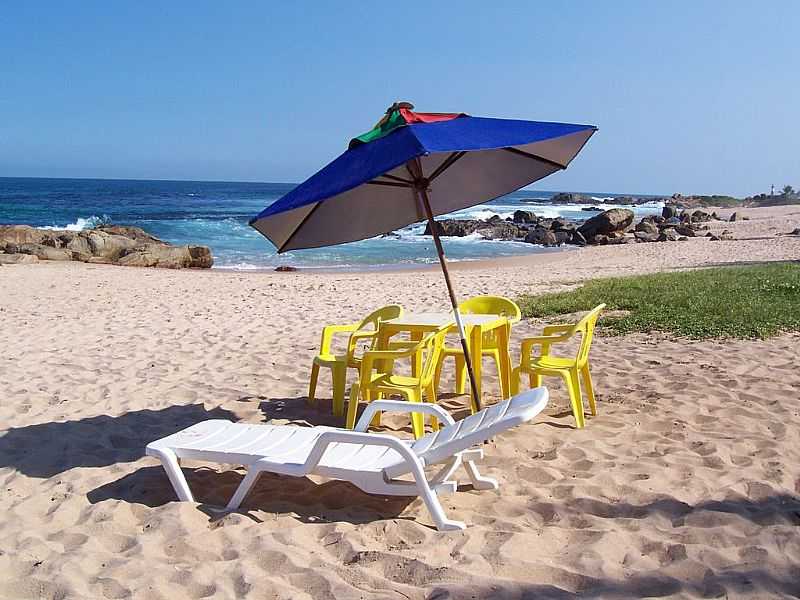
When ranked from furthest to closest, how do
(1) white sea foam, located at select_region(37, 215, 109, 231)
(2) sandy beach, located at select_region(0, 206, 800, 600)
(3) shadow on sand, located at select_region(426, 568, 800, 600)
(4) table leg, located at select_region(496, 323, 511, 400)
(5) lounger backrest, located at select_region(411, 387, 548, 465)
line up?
1. (1) white sea foam, located at select_region(37, 215, 109, 231)
2. (4) table leg, located at select_region(496, 323, 511, 400)
3. (5) lounger backrest, located at select_region(411, 387, 548, 465)
4. (2) sandy beach, located at select_region(0, 206, 800, 600)
5. (3) shadow on sand, located at select_region(426, 568, 800, 600)

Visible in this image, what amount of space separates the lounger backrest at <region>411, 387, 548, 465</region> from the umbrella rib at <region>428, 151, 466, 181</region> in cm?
206

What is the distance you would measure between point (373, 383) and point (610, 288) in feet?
23.8

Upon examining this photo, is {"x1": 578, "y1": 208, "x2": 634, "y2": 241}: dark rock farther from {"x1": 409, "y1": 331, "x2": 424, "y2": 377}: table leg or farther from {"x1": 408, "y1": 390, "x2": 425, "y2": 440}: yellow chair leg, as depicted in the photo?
{"x1": 408, "y1": 390, "x2": 425, "y2": 440}: yellow chair leg

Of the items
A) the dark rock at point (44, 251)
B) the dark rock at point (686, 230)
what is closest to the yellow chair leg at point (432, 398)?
the dark rock at point (44, 251)

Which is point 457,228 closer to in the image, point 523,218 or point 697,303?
point 523,218

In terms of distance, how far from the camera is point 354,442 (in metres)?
3.44

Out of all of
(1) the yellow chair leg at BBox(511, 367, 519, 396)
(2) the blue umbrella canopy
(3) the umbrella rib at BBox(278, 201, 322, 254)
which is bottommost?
(1) the yellow chair leg at BBox(511, 367, 519, 396)

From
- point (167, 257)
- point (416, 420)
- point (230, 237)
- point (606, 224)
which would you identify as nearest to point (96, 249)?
point (167, 257)

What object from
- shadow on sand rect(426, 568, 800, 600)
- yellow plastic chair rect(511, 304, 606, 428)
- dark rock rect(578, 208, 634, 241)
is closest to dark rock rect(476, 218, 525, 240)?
dark rock rect(578, 208, 634, 241)

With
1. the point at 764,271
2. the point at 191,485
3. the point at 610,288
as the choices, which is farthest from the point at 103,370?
the point at 764,271

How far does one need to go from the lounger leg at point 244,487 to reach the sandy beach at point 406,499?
12 centimetres

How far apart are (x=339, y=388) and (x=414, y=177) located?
1658mm

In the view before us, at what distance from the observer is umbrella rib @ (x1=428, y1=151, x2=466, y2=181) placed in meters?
5.13

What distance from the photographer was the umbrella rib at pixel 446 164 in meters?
5.13
